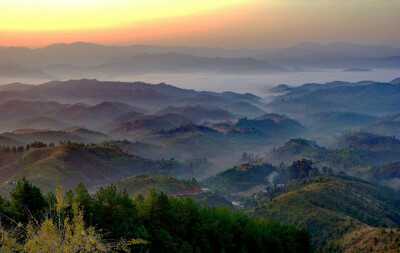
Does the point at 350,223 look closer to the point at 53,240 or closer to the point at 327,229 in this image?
the point at 327,229

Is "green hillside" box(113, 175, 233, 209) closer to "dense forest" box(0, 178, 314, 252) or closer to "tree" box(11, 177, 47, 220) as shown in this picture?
"dense forest" box(0, 178, 314, 252)

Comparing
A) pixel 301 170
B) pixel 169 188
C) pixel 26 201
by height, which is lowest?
pixel 301 170

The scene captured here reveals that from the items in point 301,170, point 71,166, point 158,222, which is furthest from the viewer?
point 301,170

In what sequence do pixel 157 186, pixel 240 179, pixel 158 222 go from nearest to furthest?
pixel 158 222, pixel 157 186, pixel 240 179

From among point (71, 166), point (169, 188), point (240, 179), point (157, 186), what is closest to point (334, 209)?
point (169, 188)

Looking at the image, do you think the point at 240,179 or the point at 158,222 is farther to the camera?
the point at 240,179

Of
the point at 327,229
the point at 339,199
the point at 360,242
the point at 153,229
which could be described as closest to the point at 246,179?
the point at 339,199

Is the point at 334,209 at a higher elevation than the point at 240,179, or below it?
higher

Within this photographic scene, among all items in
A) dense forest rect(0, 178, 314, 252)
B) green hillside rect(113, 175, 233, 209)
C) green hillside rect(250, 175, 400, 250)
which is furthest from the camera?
green hillside rect(113, 175, 233, 209)

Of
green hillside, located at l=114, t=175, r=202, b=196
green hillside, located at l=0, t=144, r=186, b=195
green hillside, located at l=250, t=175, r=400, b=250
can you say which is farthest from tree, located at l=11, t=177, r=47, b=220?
green hillside, located at l=0, t=144, r=186, b=195

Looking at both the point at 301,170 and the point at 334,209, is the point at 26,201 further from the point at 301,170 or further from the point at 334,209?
the point at 301,170
